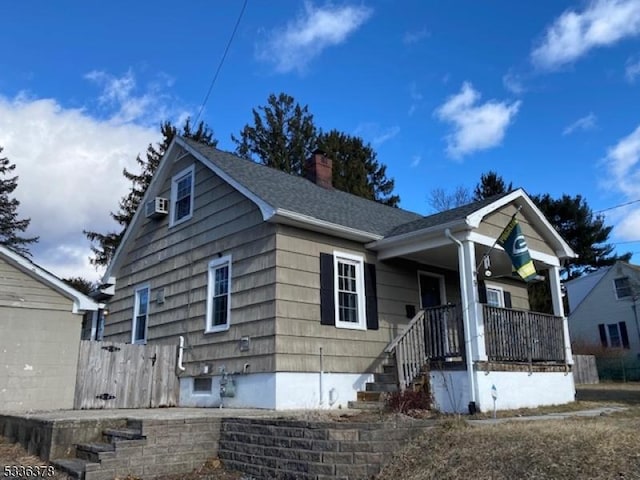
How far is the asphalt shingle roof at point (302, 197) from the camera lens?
416 inches

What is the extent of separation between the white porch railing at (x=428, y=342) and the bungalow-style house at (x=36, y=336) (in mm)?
6144

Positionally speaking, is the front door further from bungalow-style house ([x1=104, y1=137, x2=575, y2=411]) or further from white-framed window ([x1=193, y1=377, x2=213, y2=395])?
white-framed window ([x1=193, y1=377, x2=213, y2=395])

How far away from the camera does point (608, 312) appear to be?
100 feet

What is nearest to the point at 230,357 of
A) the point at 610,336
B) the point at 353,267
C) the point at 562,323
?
the point at 353,267

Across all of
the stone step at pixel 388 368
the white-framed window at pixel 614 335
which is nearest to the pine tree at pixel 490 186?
the white-framed window at pixel 614 335

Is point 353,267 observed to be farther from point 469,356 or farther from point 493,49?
point 493,49

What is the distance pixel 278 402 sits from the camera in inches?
359

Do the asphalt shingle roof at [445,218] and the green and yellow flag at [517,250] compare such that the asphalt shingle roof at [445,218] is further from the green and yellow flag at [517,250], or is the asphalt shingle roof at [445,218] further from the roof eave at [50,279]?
the roof eave at [50,279]

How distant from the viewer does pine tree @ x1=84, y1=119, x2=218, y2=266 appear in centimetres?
3045

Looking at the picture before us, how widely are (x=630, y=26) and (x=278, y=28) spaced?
795 centimetres

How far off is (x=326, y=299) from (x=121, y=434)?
4.62 m

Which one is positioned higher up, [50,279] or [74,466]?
[50,279]

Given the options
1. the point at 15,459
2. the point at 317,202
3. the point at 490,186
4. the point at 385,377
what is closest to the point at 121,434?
the point at 15,459

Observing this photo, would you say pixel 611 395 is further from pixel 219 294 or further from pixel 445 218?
pixel 219 294
